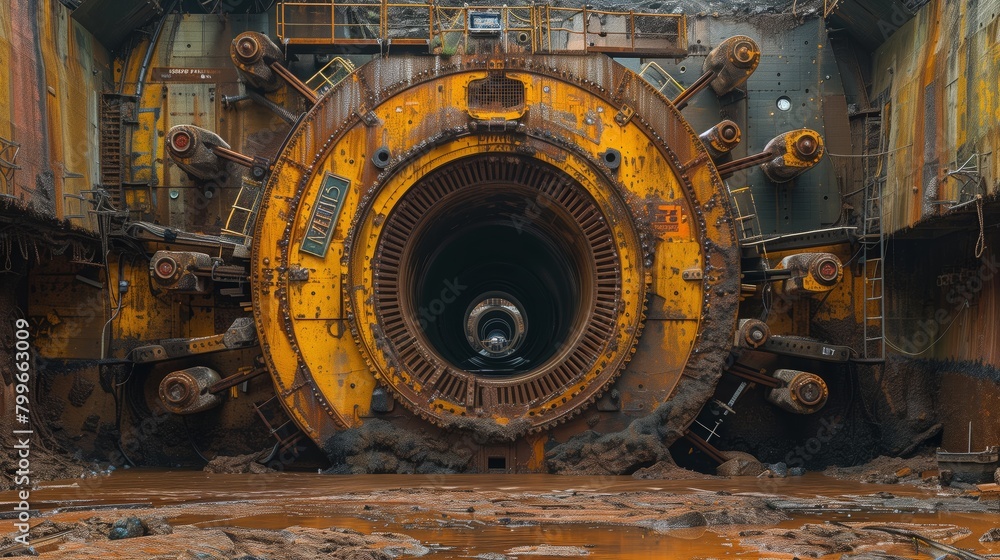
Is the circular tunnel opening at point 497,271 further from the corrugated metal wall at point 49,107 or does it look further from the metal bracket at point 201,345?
the corrugated metal wall at point 49,107

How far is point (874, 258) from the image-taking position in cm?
1461

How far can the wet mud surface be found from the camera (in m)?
7.48

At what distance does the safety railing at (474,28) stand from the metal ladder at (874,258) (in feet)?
9.78

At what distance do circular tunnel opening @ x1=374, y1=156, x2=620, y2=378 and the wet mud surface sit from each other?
7.03ft

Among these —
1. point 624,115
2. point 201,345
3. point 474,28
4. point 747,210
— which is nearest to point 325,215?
point 201,345

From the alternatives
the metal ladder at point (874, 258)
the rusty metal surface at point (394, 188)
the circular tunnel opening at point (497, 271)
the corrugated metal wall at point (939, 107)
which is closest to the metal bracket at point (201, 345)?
the rusty metal surface at point (394, 188)

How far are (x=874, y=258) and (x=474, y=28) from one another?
5722mm

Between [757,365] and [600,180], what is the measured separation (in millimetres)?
3214

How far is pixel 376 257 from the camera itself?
1334 centimetres

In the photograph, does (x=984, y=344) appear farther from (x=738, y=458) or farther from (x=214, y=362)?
(x=214, y=362)

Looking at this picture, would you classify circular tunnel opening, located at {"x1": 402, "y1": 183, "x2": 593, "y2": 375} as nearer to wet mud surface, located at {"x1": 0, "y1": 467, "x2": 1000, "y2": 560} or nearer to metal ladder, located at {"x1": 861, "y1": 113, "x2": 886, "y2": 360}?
wet mud surface, located at {"x1": 0, "y1": 467, "x2": 1000, "y2": 560}

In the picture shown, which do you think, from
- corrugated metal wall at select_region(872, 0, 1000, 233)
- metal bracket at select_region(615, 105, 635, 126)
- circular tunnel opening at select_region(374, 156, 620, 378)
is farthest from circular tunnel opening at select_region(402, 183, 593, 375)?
corrugated metal wall at select_region(872, 0, 1000, 233)

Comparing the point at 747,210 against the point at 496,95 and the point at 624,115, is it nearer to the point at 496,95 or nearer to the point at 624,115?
the point at 624,115

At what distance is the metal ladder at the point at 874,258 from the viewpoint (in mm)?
14484
